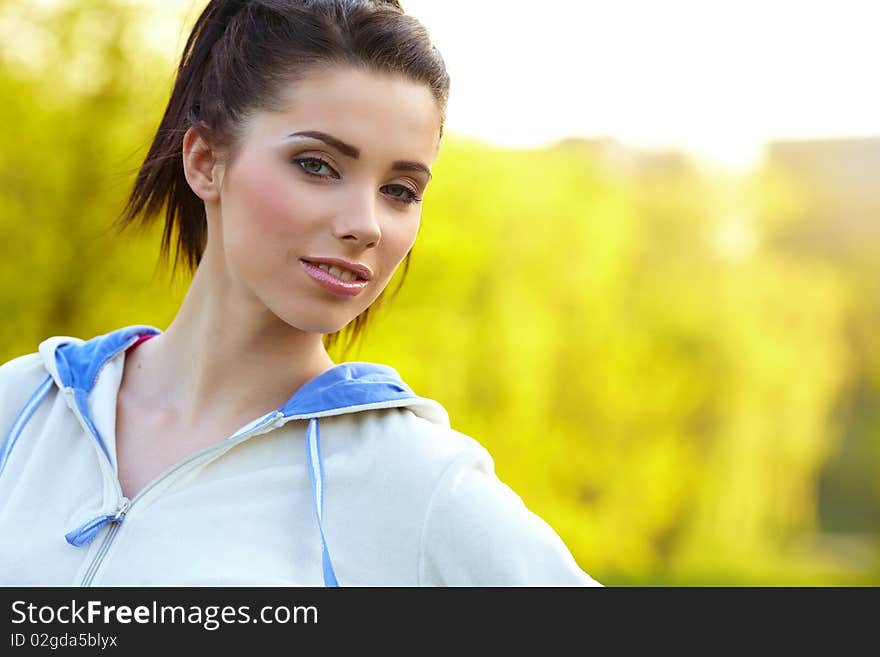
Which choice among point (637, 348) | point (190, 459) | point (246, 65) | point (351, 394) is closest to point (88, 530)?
point (190, 459)

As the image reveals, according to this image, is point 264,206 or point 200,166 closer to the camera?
point 264,206

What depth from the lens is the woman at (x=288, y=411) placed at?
4.63 ft

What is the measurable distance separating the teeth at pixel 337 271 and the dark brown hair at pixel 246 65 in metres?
0.23

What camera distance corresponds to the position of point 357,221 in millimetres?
1463

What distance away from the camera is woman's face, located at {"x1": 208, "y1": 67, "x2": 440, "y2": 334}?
1.46 m

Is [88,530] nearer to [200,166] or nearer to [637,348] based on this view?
[200,166]

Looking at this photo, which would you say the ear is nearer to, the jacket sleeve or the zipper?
the zipper

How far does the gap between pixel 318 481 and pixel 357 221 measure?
0.35 meters

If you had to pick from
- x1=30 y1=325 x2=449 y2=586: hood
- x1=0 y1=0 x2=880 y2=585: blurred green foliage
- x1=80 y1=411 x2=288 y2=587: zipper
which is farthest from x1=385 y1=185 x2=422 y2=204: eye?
x1=0 y1=0 x2=880 y2=585: blurred green foliage

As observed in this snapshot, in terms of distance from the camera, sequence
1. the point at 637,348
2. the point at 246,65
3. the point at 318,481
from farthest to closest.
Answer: the point at 637,348, the point at 246,65, the point at 318,481

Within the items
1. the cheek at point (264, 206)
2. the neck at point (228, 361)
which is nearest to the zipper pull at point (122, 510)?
the neck at point (228, 361)

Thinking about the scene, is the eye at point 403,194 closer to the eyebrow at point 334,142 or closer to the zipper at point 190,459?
the eyebrow at point 334,142

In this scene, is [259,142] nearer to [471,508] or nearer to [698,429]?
[471,508]
